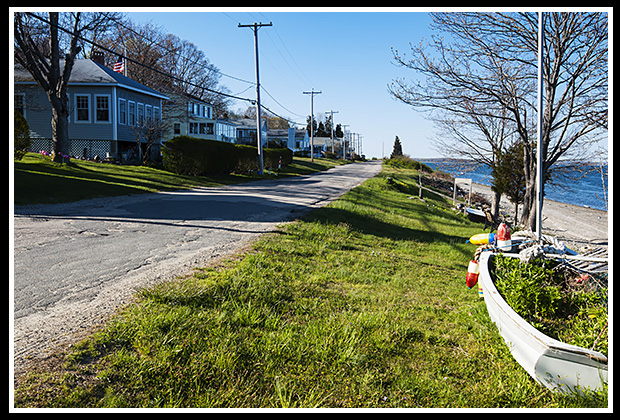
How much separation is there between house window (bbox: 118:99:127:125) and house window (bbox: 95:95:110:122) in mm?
794

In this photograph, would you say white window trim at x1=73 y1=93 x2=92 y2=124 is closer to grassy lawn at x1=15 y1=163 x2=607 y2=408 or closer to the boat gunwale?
grassy lawn at x1=15 y1=163 x2=607 y2=408

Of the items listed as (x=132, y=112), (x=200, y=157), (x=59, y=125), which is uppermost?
(x=132, y=112)

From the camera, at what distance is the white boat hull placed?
3.10 meters

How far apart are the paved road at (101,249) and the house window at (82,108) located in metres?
16.9

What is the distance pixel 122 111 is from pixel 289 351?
27.9 metres

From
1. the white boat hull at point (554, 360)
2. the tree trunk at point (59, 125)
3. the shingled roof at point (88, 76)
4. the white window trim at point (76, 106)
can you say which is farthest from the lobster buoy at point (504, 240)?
the white window trim at point (76, 106)

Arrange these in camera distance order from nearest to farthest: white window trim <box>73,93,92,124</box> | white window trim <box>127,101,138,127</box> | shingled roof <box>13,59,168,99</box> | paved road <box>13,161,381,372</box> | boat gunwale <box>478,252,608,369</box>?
1. boat gunwale <box>478,252,608,369</box>
2. paved road <box>13,161,381,372</box>
3. shingled roof <box>13,59,168,99</box>
4. white window trim <box>73,93,92,124</box>
5. white window trim <box>127,101,138,127</box>

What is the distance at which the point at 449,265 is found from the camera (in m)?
8.45

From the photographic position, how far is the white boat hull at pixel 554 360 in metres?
3.10

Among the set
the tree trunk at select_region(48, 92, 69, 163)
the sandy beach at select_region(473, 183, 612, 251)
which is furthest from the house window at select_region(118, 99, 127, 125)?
the sandy beach at select_region(473, 183, 612, 251)

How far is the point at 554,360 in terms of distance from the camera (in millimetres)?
3232

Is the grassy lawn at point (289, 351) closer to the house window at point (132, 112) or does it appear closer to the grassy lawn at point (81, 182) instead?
the grassy lawn at point (81, 182)

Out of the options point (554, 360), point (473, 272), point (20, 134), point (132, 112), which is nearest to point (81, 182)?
point (20, 134)

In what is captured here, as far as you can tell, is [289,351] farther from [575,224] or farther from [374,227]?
[575,224]
